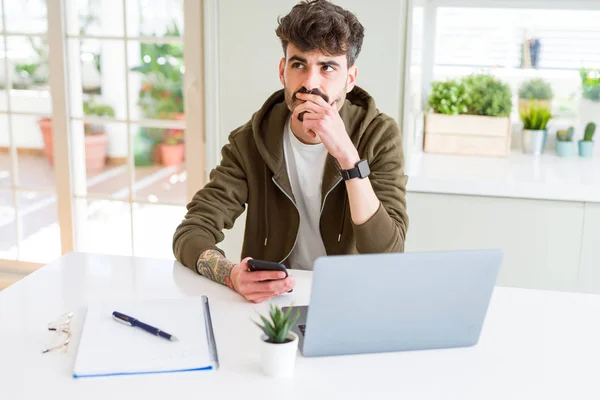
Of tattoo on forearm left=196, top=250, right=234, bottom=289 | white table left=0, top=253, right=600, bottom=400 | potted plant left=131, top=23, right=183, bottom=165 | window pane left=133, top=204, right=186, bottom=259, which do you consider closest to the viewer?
white table left=0, top=253, right=600, bottom=400

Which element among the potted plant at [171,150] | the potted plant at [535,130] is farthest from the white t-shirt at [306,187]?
the potted plant at [171,150]

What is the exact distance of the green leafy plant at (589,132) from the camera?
10.2 feet

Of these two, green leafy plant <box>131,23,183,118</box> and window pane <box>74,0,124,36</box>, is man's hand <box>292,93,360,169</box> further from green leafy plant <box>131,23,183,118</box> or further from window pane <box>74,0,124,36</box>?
green leafy plant <box>131,23,183,118</box>

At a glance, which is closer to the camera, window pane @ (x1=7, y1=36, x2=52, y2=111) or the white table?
the white table

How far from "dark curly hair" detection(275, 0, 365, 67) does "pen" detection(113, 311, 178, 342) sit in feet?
2.86

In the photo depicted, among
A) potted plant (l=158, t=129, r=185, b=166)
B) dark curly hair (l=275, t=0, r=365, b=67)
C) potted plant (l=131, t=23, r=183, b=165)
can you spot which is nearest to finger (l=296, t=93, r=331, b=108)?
dark curly hair (l=275, t=0, r=365, b=67)

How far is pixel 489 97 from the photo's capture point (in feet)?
10.2

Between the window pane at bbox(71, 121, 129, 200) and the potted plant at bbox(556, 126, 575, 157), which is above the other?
the potted plant at bbox(556, 126, 575, 157)

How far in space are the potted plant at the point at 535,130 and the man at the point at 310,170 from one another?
137 centimetres

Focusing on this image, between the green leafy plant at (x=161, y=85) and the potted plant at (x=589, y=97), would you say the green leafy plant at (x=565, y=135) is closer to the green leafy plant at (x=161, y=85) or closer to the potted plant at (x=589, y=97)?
the potted plant at (x=589, y=97)

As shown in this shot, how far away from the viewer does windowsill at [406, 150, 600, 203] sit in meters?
2.57

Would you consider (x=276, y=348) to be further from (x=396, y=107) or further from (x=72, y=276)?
(x=396, y=107)

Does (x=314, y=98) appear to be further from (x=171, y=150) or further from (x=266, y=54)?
(x=171, y=150)

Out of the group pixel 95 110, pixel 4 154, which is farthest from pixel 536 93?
pixel 4 154
